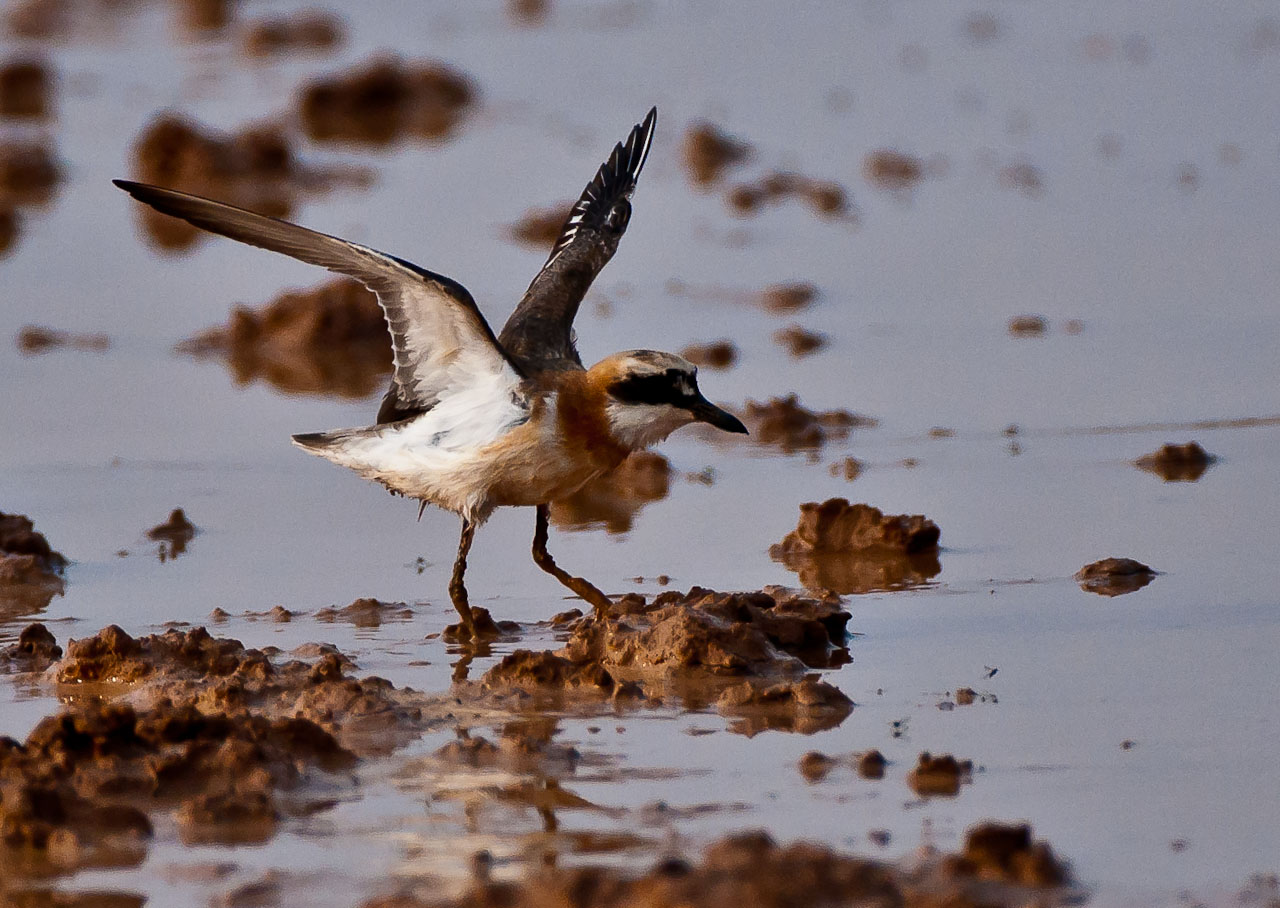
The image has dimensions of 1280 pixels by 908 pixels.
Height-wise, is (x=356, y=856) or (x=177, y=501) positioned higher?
(x=177, y=501)

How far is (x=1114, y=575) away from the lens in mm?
7414

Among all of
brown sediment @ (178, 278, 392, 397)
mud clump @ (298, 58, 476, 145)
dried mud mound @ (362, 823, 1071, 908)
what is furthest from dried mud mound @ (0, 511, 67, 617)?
mud clump @ (298, 58, 476, 145)

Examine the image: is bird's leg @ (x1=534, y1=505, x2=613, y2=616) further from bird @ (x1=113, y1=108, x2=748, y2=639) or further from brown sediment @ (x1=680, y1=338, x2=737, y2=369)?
brown sediment @ (x1=680, y1=338, x2=737, y2=369)

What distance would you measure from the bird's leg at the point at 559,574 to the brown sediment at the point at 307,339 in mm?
4120

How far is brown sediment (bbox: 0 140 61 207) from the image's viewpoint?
56.4 ft

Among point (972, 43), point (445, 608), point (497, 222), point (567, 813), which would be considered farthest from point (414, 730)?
point (972, 43)

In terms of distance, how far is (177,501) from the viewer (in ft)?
30.6

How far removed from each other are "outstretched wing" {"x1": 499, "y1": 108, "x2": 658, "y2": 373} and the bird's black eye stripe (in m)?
0.45

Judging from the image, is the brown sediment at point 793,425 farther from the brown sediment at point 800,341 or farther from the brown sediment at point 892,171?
the brown sediment at point 892,171

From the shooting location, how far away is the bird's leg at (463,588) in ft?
23.4

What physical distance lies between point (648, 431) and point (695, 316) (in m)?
5.04

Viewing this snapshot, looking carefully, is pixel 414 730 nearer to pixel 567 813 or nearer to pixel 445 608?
pixel 567 813

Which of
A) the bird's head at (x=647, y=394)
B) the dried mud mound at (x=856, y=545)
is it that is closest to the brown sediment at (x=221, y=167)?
the dried mud mound at (x=856, y=545)

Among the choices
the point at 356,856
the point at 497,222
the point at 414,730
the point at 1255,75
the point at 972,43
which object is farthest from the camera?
the point at 972,43
